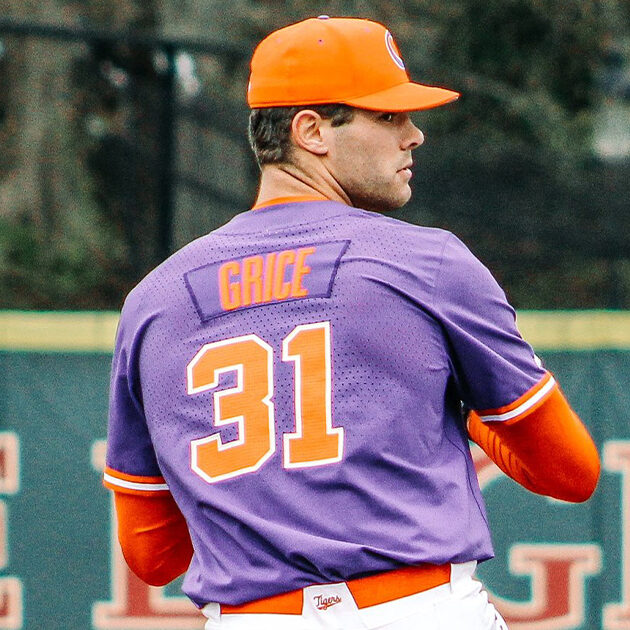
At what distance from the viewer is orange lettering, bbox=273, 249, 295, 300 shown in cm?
229

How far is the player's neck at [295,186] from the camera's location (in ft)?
7.97

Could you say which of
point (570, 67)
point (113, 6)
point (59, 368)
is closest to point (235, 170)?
point (59, 368)

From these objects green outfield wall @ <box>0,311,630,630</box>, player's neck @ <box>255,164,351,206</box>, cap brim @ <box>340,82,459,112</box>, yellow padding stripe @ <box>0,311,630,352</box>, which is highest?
cap brim @ <box>340,82,459,112</box>

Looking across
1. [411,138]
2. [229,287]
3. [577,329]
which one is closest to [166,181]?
[577,329]

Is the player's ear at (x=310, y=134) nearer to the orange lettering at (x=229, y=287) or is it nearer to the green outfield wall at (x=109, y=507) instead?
the orange lettering at (x=229, y=287)

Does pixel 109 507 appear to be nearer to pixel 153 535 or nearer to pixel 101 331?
pixel 101 331

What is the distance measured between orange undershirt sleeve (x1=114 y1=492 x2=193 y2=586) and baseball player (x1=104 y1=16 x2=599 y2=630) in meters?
0.17

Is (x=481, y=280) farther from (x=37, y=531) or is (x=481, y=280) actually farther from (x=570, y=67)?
(x=570, y=67)

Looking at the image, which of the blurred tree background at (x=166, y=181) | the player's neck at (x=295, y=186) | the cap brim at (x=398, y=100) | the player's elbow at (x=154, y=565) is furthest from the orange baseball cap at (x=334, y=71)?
the blurred tree background at (x=166, y=181)

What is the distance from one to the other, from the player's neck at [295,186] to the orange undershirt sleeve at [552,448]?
19.7 inches

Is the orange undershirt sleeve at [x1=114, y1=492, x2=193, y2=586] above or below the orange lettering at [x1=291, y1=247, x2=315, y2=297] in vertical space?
below

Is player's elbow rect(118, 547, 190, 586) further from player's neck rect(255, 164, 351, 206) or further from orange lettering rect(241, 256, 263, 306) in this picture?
player's neck rect(255, 164, 351, 206)

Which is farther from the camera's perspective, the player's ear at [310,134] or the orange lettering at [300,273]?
the player's ear at [310,134]

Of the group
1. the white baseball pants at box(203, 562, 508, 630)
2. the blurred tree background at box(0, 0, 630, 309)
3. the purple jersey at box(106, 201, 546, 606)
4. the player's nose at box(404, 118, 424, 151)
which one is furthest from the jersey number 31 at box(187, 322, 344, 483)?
the blurred tree background at box(0, 0, 630, 309)
